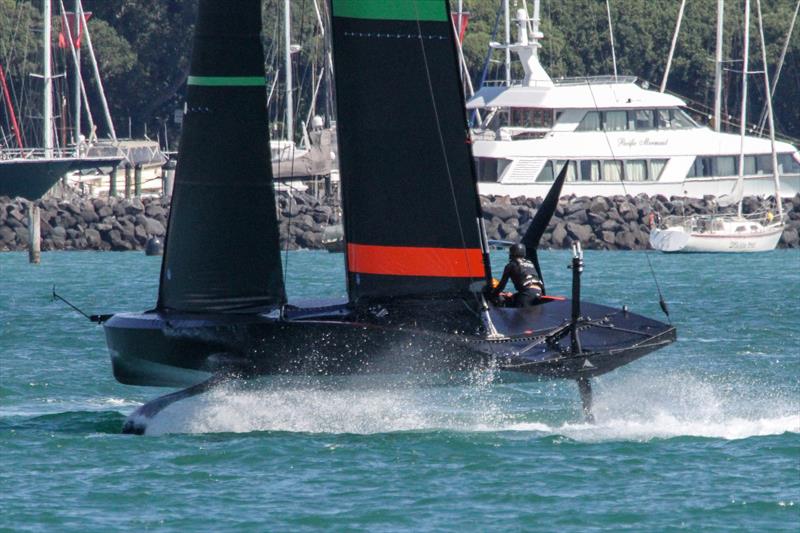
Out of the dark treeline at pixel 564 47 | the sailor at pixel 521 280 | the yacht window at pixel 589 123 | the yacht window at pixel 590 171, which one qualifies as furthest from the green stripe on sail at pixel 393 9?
the dark treeline at pixel 564 47

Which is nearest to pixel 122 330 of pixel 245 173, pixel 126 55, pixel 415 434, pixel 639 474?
pixel 245 173

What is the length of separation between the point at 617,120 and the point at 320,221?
29.7 ft

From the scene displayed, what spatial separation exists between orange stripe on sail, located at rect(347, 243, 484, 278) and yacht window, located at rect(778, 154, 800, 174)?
35.5 meters

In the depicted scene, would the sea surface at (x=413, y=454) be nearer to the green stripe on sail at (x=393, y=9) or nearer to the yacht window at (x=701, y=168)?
the green stripe on sail at (x=393, y=9)

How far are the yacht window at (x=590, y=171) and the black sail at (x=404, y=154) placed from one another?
3292cm

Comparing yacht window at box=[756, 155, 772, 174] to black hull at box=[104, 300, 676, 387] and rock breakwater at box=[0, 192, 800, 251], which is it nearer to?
rock breakwater at box=[0, 192, 800, 251]

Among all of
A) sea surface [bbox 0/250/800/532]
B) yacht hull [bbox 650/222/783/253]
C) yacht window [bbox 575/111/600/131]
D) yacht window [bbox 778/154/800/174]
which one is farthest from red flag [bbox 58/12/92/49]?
sea surface [bbox 0/250/800/532]

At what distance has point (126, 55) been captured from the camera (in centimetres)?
5984

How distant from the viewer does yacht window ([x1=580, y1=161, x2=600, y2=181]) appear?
1815 inches

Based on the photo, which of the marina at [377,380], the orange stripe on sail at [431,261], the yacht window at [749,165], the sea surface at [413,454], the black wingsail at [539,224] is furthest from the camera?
the yacht window at [749,165]

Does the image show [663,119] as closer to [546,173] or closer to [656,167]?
[656,167]

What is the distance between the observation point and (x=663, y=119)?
4584cm

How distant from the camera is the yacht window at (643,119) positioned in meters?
45.6

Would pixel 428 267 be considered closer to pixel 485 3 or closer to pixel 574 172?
pixel 574 172
